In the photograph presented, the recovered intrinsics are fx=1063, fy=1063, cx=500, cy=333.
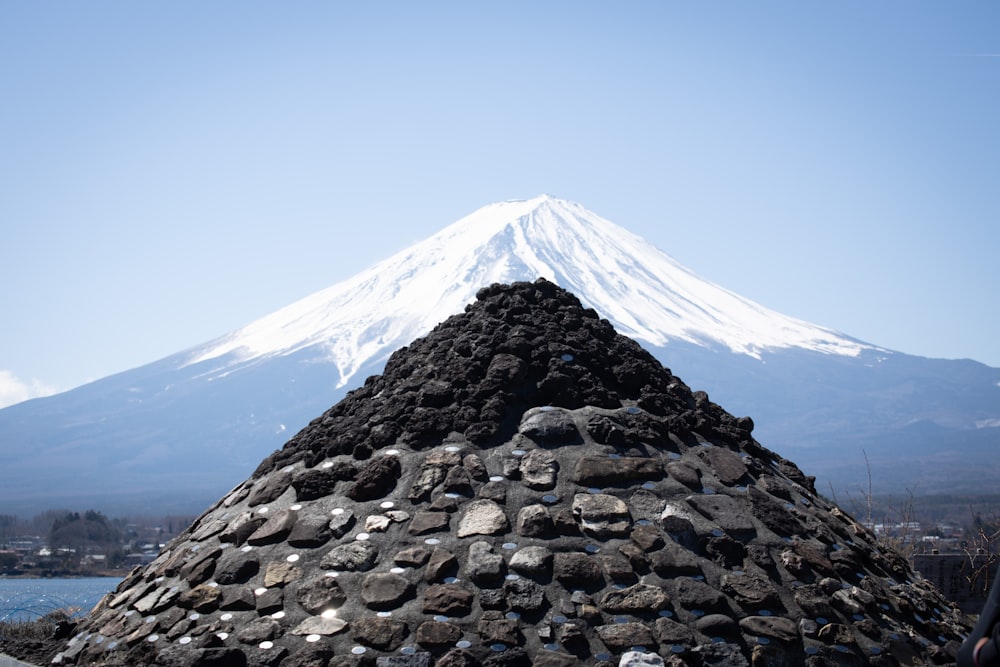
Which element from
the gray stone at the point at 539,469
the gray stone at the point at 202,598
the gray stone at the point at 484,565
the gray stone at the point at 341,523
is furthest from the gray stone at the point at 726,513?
the gray stone at the point at 202,598

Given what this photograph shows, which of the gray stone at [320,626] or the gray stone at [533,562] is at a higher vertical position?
the gray stone at [533,562]

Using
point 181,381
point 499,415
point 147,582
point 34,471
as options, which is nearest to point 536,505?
point 499,415

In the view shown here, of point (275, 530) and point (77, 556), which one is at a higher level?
point (275, 530)

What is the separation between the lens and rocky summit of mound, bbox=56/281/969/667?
587 centimetres

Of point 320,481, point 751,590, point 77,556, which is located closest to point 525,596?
point 751,590

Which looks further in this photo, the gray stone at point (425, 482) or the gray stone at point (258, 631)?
the gray stone at point (425, 482)

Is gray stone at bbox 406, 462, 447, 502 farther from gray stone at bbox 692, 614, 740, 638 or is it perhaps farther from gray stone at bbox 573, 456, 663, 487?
gray stone at bbox 692, 614, 740, 638

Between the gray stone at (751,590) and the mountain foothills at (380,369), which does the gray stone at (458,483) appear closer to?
the gray stone at (751,590)

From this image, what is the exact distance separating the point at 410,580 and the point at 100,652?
2.02 metres

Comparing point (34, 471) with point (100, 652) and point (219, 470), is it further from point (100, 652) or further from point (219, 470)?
point (100, 652)

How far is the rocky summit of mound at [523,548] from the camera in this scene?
587 cm

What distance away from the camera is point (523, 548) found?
627cm

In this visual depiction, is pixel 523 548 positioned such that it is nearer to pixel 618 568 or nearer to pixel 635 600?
pixel 618 568

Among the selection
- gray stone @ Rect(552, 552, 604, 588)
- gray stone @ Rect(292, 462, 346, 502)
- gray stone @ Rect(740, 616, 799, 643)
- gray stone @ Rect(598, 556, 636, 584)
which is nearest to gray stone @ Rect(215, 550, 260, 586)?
gray stone @ Rect(292, 462, 346, 502)
